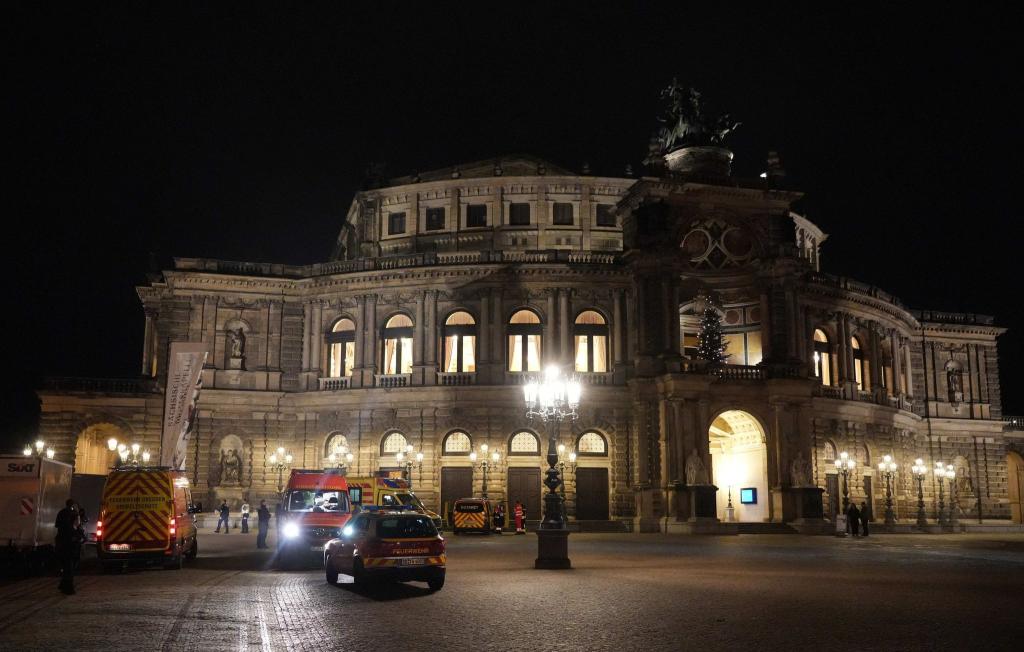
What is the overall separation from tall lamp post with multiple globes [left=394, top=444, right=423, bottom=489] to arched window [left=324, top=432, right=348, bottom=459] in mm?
3402

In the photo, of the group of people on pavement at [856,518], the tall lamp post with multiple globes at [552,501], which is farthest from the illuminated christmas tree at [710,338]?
the tall lamp post with multiple globes at [552,501]

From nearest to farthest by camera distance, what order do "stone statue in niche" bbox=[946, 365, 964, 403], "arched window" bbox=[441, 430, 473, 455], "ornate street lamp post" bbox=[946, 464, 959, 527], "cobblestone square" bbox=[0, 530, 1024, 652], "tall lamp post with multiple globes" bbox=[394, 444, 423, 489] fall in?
"cobblestone square" bbox=[0, 530, 1024, 652], "tall lamp post with multiple globes" bbox=[394, 444, 423, 489], "arched window" bbox=[441, 430, 473, 455], "ornate street lamp post" bbox=[946, 464, 959, 527], "stone statue in niche" bbox=[946, 365, 964, 403]

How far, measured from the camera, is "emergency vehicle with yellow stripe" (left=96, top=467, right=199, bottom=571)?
24.6m

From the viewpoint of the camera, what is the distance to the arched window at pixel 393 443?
2093 inches

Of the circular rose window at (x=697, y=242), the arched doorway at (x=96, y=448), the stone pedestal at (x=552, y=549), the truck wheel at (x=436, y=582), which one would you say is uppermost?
the circular rose window at (x=697, y=242)

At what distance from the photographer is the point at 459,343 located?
53.8 metres

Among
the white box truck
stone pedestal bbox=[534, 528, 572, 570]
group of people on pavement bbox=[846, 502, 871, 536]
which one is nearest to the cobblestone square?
stone pedestal bbox=[534, 528, 572, 570]

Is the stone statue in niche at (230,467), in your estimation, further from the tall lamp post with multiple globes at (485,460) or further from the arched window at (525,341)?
the arched window at (525,341)

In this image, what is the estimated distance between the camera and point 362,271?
54750 mm

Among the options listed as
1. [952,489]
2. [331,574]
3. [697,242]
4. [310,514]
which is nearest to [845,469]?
[697,242]

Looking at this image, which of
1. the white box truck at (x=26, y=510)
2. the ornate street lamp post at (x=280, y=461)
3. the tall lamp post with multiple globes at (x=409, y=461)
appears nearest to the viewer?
the white box truck at (x=26, y=510)

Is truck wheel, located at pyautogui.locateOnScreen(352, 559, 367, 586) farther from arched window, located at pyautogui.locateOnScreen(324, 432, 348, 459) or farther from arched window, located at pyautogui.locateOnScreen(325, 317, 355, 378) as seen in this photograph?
arched window, located at pyautogui.locateOnScreen(325, 317, 355, 378)

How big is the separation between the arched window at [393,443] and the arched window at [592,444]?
9512 millimetres

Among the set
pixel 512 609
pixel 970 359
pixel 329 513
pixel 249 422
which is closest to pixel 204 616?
pixel 512 609
